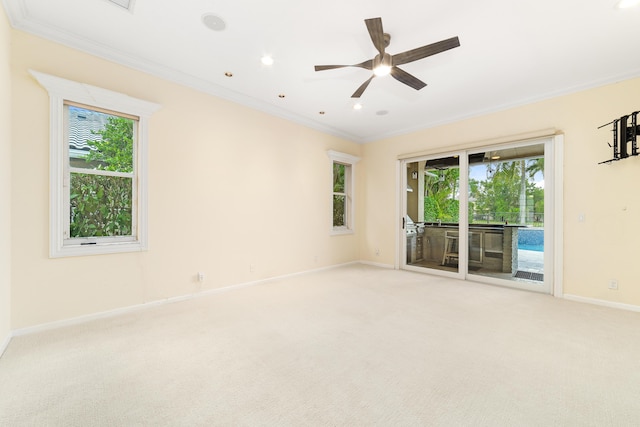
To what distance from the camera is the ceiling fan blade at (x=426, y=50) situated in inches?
88.5

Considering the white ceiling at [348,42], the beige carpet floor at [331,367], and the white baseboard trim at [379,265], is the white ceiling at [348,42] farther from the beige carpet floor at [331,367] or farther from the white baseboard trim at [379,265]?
the white baseboard trim at [379,265]

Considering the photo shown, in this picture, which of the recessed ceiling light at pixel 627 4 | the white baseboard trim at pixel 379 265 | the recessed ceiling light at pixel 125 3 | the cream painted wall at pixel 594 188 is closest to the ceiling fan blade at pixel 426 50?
the recessed ceiling light at pixel 627 4

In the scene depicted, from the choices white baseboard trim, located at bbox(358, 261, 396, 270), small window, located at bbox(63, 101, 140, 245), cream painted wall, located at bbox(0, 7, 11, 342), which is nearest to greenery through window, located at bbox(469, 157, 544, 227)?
white baseboard trim, located at bbox(358, 261, 396, 270)

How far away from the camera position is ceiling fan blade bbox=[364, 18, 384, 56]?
6.81ft

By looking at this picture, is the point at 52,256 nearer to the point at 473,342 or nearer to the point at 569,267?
the point at 473,342

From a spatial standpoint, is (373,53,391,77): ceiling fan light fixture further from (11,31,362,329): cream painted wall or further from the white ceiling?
(11,31,362,329): cream painted wall

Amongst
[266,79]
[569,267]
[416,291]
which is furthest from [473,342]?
[266,79]

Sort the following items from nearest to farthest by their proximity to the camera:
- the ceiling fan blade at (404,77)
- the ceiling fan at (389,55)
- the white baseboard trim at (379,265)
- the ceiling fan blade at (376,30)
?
the ceiling fan blade at (376,30) < the ceiling fan at (389,55) < the ceiling fan blade at (404,77) < the white baseboard trim at (379,265)

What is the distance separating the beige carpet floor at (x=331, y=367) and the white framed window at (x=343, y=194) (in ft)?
9.43

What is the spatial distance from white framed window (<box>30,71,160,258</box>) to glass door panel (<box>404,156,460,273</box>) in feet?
15.6

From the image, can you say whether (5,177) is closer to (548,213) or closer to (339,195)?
(339,195)

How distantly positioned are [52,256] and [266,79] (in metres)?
3.12

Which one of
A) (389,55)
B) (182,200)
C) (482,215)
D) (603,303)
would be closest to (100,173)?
(182,200)

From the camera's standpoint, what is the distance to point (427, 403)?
1.71 meters
